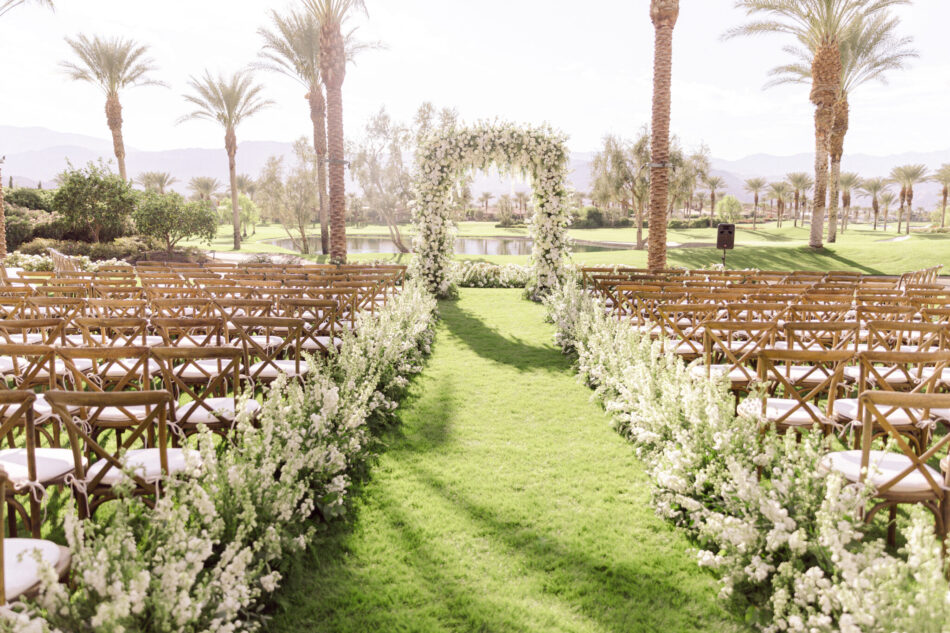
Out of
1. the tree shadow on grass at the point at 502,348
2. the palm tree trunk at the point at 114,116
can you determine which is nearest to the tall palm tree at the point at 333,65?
the tree shadow on grass at the point at 502,348

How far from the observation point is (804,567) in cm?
313

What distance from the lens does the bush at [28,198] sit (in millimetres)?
30670

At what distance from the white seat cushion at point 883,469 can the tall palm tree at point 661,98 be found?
13.0 metres

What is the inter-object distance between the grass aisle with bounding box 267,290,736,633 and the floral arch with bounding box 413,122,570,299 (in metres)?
9.24

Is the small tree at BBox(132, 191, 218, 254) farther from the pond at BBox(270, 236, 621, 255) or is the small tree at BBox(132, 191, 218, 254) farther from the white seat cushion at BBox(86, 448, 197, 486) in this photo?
the white seat cushion at BBox(86, 448, 197, 486)

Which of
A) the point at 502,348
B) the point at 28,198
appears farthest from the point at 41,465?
the point at 28,198

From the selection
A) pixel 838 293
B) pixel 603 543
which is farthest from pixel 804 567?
pixel 838 293

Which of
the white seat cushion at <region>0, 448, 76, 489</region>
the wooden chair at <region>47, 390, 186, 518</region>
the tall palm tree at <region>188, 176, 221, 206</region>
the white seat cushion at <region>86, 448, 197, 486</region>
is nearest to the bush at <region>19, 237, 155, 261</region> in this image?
the white seat cushion at <region>0, 448, 76, 489</region>

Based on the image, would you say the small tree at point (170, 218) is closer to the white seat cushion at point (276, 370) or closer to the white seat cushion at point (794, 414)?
the white seat cushion at point (276, 370)

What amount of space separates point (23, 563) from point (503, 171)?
566 inches

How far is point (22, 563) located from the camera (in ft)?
8.42

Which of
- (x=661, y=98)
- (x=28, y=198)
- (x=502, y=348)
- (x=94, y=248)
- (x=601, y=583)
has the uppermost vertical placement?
(x=661, y=98)

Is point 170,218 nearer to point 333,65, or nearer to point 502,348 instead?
point 333,65

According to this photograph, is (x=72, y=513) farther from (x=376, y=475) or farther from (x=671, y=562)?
(x=671, y=562)
